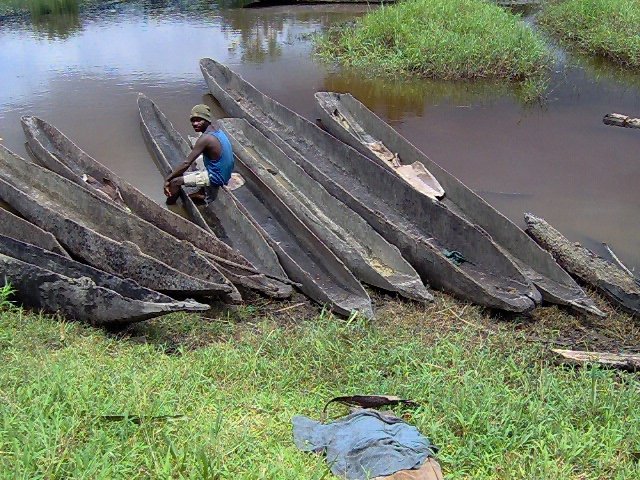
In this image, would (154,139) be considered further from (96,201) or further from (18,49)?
(18,49)

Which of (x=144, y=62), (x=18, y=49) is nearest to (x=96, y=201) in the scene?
(x=144, y=62)

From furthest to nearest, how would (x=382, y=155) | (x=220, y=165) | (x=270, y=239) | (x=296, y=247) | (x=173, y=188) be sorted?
(x=382, y=155) < (x=173, y=188) < (x=220, y=165) < (x=296, y=247) < (x=270, y=239)

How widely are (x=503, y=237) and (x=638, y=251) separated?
1637 mm

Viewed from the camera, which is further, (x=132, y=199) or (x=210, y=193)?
(x=210, y=193)

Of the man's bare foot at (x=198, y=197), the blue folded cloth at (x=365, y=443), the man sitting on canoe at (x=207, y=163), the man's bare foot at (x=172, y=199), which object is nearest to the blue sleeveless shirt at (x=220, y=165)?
the man sitting on canoe at (x=207, y=163)

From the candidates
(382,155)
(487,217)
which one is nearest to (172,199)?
(382,155)

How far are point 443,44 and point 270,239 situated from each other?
7.60 m

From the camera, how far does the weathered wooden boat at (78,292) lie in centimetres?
458

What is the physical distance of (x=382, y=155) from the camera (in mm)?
7785

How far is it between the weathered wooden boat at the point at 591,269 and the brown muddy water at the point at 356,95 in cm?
74

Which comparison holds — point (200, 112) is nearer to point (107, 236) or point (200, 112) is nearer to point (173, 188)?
point (173, 188)

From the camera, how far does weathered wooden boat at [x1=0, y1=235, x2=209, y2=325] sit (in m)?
4.58

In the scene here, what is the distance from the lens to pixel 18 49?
13.4 m

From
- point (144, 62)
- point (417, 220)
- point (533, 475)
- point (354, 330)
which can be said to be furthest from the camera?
point (144, 62)
